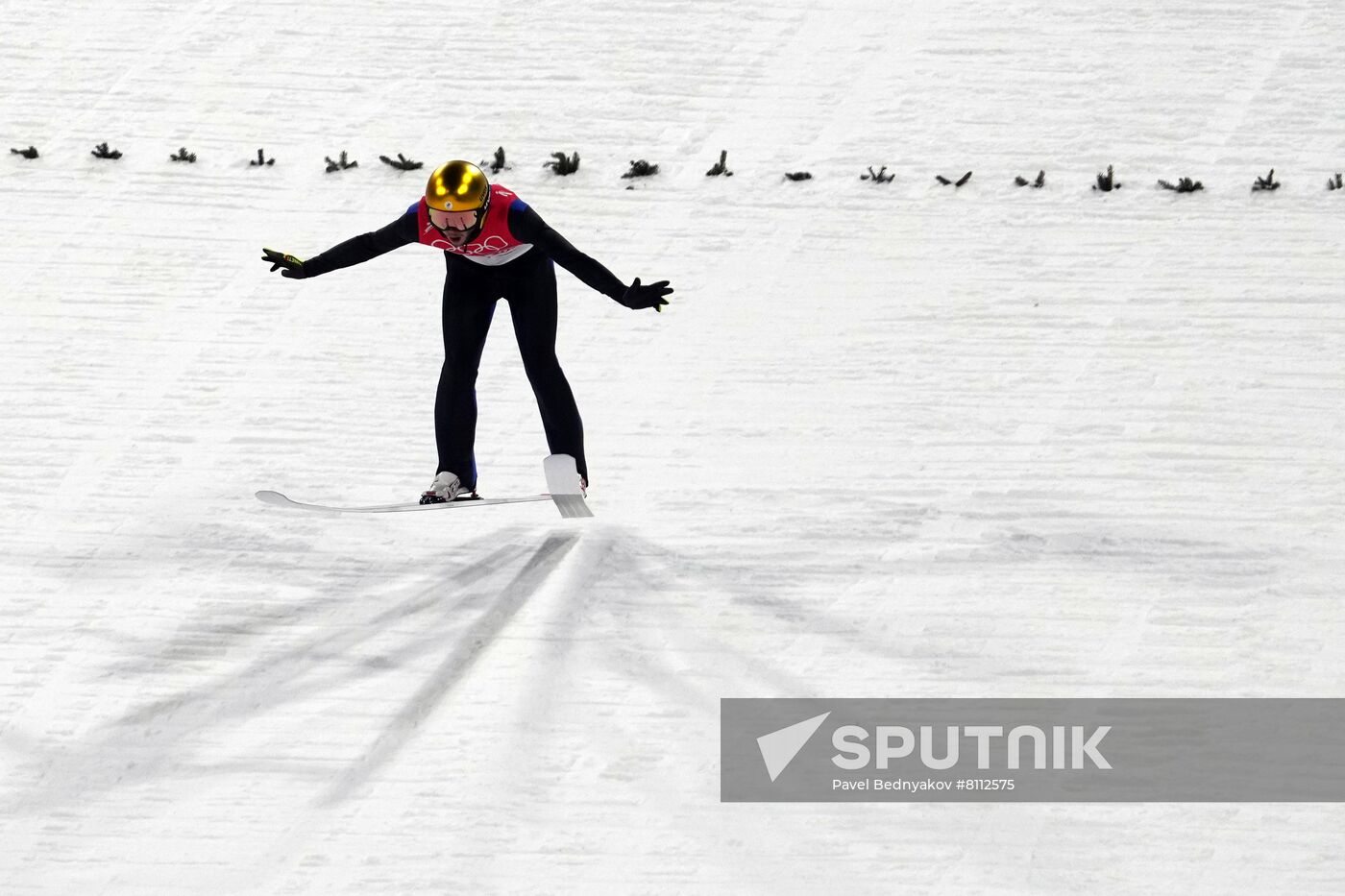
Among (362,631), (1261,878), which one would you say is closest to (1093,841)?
(1261,878)

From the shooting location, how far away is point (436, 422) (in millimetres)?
5258

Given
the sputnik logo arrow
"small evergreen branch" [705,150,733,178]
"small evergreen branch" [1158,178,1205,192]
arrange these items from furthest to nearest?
"small evergreen branch" [705,150,733,178]
"small evergreen branch" [1158,178,1205,192]
the sputnik logo arrow

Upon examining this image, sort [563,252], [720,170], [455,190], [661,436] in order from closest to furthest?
[455,190] < [563,252] < [661,436] < [720,170]

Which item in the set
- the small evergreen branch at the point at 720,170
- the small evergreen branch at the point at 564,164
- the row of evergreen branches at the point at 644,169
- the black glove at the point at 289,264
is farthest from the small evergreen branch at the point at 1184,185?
the black glove at the point at 289,264

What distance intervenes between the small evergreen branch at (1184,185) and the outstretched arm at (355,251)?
3.40m

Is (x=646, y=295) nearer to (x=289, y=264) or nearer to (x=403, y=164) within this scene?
(x=289, y=264)

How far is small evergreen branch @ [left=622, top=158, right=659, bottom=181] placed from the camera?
714cm

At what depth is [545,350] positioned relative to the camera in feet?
16.9

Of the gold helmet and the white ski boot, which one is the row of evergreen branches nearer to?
the white ski boot

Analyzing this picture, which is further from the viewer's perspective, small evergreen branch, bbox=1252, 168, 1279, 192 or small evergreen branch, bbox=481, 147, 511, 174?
small evergreen branch, bbox=481, 147, 511, 174

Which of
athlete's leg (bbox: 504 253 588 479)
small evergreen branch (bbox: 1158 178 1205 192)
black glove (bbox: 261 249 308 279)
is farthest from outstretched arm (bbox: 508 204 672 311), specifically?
small evergreen branch (bbox: 1158 178 1205 192)

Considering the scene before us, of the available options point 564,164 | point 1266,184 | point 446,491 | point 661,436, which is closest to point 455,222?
point 446,491

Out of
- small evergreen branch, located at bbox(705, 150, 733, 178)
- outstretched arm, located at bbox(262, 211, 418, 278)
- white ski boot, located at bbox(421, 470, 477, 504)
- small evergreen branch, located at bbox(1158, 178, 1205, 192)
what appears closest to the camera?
outstretched arm, located at bbox(262, 211, 418, 278)

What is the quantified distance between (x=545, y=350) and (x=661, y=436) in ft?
2.31
